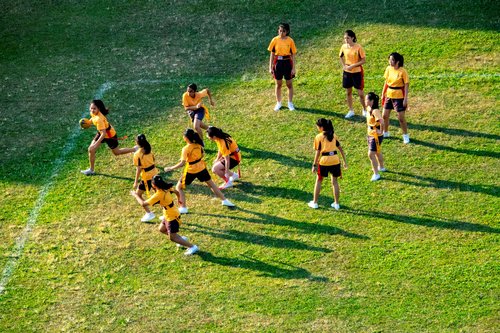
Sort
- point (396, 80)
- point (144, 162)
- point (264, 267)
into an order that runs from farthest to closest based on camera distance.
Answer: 1. point (396, 80)
2. point (144, 162)
3. point (264, 267)

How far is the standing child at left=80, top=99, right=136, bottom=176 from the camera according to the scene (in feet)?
56.0

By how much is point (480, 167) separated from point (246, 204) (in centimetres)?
449

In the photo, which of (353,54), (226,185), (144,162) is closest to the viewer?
(144,162)

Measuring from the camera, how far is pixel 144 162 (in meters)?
15.8

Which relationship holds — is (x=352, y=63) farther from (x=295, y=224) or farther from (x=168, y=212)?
(x=168, y=212)

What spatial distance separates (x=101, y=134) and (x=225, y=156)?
2.62 meters

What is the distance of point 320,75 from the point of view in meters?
20.5

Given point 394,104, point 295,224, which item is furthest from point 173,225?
point 394,104

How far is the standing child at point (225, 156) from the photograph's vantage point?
16.1m

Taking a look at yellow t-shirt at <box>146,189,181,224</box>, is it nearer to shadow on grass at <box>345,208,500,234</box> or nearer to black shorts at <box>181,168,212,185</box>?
black shorts at <box>181,168,212,185</box>

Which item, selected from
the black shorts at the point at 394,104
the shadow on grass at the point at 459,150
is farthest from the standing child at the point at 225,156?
the shadow on grass at the point at 459,150

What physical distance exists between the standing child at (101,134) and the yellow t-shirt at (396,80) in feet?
16.8

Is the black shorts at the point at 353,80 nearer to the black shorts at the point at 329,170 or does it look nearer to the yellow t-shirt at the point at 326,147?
the yellow t-shirt at the point at 326,147

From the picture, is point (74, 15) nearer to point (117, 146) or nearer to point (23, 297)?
point (117, 146)
